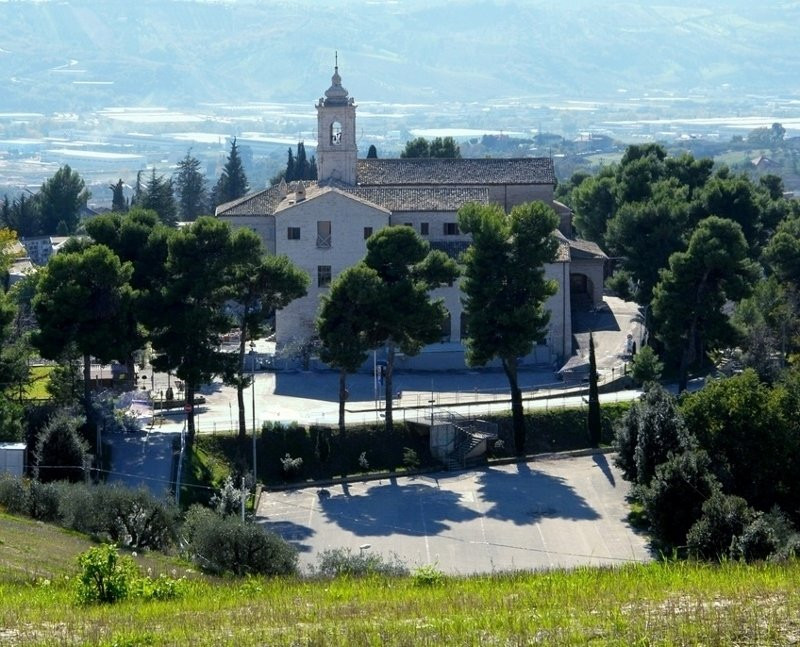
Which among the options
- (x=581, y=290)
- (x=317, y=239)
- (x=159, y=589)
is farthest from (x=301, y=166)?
(x=159, y=589)

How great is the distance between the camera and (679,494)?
2992 centimetres

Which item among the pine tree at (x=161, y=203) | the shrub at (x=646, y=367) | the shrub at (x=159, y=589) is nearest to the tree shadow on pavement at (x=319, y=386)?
the shrub at (x=646, y=367)

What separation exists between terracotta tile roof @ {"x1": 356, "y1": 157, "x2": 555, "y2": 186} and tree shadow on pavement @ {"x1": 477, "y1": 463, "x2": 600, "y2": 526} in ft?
56.3

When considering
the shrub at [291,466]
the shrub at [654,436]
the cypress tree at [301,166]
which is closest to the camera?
the shrub at [654,436]

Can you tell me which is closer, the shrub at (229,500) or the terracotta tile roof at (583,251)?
the shrub at (229,500)

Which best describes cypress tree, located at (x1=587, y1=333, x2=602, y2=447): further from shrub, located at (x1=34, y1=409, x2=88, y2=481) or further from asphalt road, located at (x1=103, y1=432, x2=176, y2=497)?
shrub, located at (x1=34, y1=409, x2=88, y2=481)

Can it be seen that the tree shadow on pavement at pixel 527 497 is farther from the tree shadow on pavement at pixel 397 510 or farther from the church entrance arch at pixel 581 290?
the church entrance arch at pixel 581 290

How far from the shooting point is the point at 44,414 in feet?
117

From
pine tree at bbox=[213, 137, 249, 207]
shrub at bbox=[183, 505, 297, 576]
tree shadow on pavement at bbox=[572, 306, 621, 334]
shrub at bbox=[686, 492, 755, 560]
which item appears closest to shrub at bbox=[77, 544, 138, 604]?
shrub at bbox=[183, 505, 297, 576]

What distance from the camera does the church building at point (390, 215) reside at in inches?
1829

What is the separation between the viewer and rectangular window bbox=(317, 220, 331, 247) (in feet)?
155

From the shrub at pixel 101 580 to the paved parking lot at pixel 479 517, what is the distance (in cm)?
879

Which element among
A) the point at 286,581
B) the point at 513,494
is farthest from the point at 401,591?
the point at 513,494

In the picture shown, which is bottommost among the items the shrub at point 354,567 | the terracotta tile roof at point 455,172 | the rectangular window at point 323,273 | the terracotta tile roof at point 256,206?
the shrub at point 354,567
